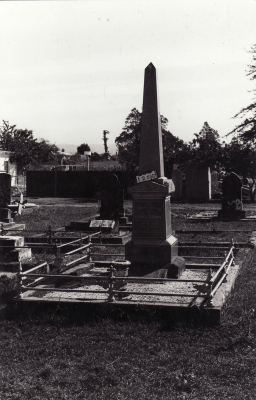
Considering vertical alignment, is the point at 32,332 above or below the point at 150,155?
below

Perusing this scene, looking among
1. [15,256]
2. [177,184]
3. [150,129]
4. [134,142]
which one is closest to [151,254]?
[150,129]

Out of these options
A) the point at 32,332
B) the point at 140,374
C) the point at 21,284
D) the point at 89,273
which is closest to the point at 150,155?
the point at 89,273

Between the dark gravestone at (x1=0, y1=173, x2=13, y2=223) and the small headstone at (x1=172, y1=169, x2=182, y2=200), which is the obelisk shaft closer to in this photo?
the dark gravestone at (x1=0, y1=173, x2=13, y2=223)

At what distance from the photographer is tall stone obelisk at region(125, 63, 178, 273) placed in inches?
357

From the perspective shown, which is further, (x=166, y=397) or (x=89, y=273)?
(x=89, y=273)

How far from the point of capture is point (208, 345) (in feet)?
17.8

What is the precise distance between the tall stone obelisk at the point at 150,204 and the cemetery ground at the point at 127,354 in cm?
218

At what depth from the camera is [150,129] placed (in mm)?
9203

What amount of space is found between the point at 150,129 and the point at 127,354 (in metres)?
5.14

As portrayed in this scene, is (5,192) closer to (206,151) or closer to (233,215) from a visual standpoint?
(233,215)

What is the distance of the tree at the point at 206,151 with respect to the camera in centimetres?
3123

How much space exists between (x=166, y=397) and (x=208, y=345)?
4.47 ft

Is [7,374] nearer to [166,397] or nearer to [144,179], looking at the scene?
[166,397]

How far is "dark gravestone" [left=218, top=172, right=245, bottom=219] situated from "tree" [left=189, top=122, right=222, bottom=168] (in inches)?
446
